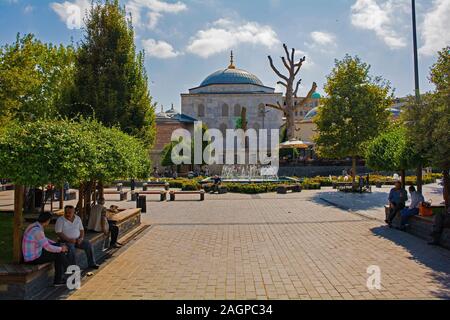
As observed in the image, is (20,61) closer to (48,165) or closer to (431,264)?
(48,165)

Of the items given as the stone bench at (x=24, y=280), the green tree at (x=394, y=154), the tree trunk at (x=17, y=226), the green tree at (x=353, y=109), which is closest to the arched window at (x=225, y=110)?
the green tree at (x=353, y=109)

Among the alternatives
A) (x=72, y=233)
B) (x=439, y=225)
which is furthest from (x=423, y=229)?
(x=72, y=233)

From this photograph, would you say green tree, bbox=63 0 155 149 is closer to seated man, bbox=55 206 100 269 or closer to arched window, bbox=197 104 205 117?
seated man, bbox=55 206 100 269

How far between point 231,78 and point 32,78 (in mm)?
56959

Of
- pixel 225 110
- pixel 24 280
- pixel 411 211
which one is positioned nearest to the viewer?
pixel 24 280

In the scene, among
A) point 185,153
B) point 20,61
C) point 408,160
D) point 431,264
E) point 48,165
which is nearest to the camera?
point 48,165

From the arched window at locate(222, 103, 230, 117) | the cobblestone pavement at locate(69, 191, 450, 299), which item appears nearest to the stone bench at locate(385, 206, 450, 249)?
the cobblestone pavement at locate(69, 191, 450, 299)

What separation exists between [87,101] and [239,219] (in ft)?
30.4

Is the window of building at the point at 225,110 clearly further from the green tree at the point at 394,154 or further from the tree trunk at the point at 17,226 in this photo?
the tree trunk at the point at 17,226

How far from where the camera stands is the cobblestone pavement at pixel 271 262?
→ 621 cm

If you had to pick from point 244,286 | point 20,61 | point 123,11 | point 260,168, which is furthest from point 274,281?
point 260,168

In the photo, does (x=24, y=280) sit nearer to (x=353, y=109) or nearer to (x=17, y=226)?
(x=17, y=226)

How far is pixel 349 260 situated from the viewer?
812 cm

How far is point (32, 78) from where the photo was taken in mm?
15242
